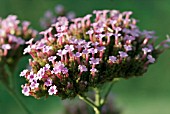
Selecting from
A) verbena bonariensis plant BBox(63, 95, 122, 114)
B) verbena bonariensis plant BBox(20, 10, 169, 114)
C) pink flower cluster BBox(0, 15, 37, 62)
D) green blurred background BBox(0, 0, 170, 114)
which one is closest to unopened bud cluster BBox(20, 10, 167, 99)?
verbena bonariensis plant BBox(20, 10, 169, 114)

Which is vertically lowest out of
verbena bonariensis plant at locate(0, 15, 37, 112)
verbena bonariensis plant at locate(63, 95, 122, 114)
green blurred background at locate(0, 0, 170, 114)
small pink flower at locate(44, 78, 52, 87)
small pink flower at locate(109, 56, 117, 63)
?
green blurred background at locate(0, 0, 170, 114)

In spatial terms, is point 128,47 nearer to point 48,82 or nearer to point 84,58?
point 84,58

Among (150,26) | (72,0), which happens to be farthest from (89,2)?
(150,26)

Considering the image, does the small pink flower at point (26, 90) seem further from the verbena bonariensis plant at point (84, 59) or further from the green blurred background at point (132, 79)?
the green blurred background at point (132, 79)

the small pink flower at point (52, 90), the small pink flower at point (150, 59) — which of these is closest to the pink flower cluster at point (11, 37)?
the small pink flower at point (52, 90)

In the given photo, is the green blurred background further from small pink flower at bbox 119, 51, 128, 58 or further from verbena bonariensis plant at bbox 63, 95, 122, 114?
small pink flower at bbox 119, 51, 128, 58

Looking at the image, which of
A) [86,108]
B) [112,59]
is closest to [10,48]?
[86,108]
